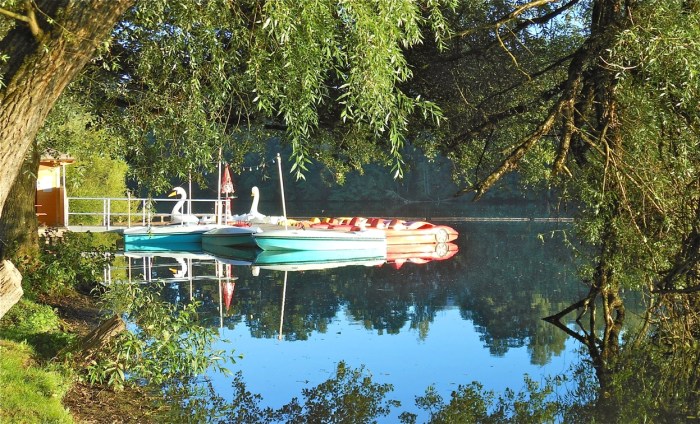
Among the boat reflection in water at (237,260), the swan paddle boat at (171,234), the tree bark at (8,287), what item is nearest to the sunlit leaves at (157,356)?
the tree bark at (8,287)

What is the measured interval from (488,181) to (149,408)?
11.5 ft

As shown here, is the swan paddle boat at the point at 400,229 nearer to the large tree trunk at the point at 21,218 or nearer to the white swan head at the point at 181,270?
the white swan head at the point at 181,270

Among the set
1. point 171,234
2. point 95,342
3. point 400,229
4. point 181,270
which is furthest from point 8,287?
point 400,229

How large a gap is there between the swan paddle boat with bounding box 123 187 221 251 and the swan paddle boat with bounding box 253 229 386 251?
3011 millimetres

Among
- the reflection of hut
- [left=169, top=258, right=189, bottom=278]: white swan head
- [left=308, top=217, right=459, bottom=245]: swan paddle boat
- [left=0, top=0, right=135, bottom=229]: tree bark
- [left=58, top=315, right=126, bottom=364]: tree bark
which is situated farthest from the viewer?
[left=308, top=217, right=459, bottom=245]: swan paddle boat

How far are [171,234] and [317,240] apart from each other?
516cm

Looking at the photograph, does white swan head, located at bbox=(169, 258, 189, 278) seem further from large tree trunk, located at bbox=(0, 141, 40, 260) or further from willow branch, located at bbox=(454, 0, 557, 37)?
willow branch, located at bbox=(454, 0, 557, 37)

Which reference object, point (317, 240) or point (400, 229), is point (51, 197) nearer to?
point (317, 240)

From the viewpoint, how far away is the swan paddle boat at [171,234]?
25.4 meters

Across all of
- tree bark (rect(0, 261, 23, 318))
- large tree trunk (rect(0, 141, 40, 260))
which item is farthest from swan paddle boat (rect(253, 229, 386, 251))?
tree bark (rect(0, 261, 23, 318))

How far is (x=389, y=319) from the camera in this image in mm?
13578

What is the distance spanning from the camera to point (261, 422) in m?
7.30

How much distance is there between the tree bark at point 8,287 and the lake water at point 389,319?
3.74m

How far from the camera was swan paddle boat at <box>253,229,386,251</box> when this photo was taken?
79.8ft
